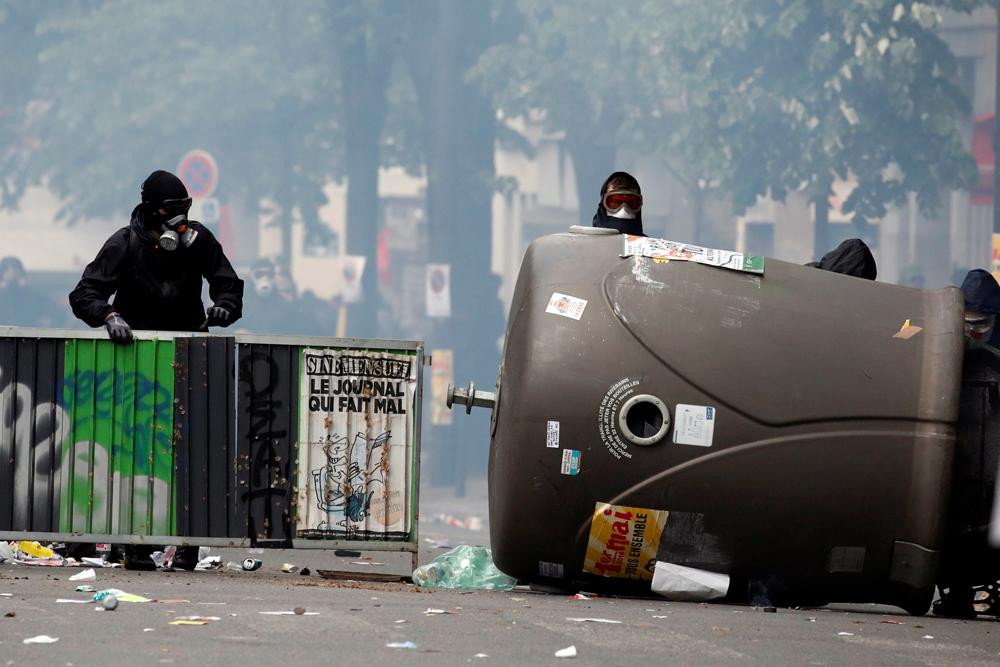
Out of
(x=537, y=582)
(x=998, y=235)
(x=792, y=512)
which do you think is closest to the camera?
(x=792, y=512)

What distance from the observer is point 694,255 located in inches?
296

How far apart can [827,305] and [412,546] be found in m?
2.18

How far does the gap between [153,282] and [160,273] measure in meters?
Answer: 0.05

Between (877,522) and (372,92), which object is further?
(372,92)

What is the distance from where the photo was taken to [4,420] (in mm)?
8305

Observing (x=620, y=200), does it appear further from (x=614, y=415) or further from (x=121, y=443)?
(x=121, y=443)

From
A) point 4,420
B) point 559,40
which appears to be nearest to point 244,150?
point 559,40

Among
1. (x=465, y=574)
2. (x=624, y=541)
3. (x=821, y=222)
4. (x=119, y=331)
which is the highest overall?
(x=821, y=222)

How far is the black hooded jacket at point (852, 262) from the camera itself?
8.15 metres

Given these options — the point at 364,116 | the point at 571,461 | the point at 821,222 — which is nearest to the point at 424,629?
the point at 571,461

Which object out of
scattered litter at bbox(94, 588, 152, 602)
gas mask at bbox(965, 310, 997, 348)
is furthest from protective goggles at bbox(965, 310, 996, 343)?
scattered litter at bbox(94, 588, 152, 602)

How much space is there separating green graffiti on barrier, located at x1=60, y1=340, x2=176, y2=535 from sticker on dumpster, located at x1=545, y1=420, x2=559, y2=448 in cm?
192

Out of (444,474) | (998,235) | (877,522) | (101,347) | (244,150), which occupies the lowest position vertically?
(444,474)

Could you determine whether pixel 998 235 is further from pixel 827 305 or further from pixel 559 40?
pixel 559 40
